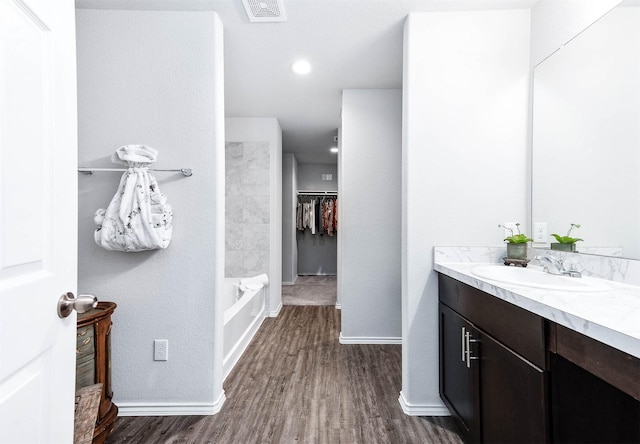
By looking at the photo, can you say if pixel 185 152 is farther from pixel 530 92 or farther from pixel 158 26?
pixel 530 92

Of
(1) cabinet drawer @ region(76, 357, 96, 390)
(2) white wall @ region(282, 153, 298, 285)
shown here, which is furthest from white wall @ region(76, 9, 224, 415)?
(2) white wall @ region(282, 153, 298, 285)

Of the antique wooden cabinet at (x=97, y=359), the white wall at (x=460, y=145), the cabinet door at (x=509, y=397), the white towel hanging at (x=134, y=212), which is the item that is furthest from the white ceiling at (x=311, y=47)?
the cabinet door at (x=509, y=397)

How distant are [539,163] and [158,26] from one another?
2.36 metres

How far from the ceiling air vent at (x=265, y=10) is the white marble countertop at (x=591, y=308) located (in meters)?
1.85

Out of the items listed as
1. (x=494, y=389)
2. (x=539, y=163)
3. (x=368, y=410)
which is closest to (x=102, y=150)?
(x=368, y=410)

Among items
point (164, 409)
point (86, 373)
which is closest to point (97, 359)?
point (86, 373)

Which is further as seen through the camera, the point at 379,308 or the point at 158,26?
the point at 379,308

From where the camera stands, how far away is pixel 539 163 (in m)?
1.85

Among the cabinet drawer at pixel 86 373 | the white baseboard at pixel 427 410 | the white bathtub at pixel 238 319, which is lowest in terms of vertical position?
the white baseboard at pixel 427 410

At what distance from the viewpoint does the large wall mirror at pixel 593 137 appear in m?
1.33

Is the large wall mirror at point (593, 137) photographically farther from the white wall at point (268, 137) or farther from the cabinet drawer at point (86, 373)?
the white wall at point (268, 137)

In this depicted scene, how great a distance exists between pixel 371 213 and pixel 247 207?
1634 millimetres

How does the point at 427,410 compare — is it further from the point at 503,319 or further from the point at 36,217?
the point at 36,217

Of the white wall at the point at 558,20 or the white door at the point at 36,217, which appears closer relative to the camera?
the white door at the point at 36,217
